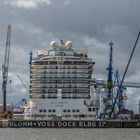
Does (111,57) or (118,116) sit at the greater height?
(111,57)

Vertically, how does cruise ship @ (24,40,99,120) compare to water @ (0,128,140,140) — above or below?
above

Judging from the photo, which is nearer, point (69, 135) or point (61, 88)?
point (69, 135)

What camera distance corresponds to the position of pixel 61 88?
14325 centimetres

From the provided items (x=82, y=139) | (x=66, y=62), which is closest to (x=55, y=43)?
(x=66, y=62)

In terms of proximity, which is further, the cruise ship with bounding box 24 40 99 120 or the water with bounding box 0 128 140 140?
the cruise ship with bounding box 24 40 99 120

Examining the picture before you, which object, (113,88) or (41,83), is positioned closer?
(41,83)

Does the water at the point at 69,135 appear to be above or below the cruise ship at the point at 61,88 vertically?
below

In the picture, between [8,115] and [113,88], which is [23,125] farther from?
[113,88]

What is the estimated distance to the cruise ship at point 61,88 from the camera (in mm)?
141000

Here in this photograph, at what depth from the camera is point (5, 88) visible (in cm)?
17225

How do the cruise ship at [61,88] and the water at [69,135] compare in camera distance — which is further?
the cruise ship at [61,88]

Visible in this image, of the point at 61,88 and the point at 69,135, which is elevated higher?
the point at 61,88

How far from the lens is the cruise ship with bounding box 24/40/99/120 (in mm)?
141000

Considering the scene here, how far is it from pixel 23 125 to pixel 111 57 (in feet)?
136
